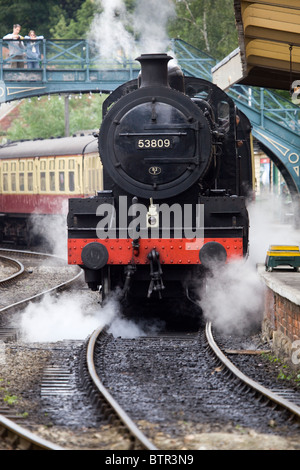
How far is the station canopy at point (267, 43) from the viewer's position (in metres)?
9.20

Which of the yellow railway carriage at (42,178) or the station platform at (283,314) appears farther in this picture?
the yellow railway carriage at (42,178)

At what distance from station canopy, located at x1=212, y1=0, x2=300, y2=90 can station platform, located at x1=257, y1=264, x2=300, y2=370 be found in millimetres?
2825

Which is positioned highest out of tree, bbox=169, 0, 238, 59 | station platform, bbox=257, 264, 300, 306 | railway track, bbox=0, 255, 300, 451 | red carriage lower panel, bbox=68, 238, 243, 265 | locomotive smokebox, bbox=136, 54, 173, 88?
tree, bbox=169, 0, 238, 59

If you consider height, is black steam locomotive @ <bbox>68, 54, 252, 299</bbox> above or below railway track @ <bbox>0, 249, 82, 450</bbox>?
above

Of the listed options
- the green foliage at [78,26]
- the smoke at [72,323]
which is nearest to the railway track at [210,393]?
the smoke at [72,323]

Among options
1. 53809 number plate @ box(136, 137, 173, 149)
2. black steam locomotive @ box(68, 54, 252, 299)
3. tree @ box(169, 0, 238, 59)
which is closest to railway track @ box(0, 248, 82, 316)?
black steam locomotive @ box(68, 54, 252, 299)

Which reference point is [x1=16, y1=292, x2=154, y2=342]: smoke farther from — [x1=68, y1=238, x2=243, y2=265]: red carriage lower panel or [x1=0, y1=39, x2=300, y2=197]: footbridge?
[x1=0, y1=39, x2=300, y2=197]: footbridge

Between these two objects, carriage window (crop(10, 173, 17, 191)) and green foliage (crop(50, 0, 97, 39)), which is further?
green foliage (crop(50, 0, 97, 39))

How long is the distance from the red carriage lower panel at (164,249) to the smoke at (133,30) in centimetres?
834

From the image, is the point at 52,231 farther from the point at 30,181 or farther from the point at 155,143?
the point at 155,143

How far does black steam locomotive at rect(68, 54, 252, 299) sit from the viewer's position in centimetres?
871

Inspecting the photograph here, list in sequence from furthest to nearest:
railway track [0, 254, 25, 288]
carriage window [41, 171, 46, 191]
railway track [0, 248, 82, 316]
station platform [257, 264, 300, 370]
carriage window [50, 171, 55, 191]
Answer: carriage window [41, 171, 46, 191] → carriage window [50, 171, 55, 191] → railway track [0, 254, 25, 288] → railway track [0, 248, 82, 316] → station platform [257, 264, 300, 370]

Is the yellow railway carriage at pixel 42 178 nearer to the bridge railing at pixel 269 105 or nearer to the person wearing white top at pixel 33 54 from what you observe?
the person wearing white top at pixel 33 54
